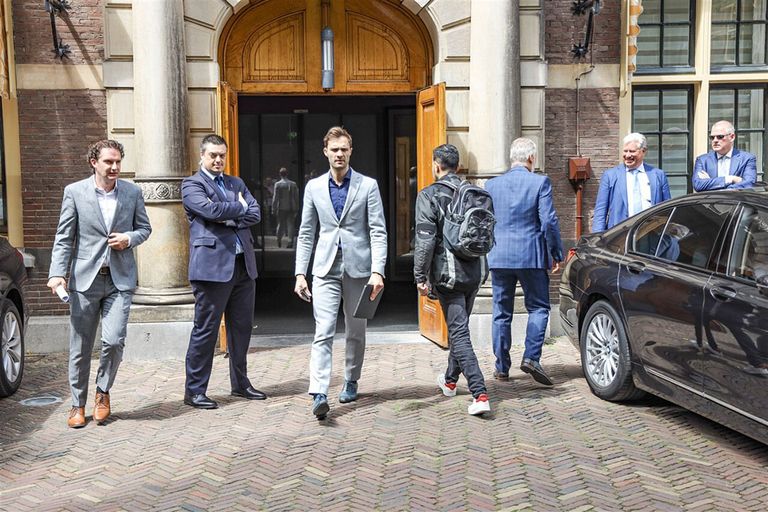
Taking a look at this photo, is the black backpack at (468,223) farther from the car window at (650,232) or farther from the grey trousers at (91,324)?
the grey trousers at (91,324)

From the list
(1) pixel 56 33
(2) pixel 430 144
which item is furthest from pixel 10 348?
(2) pixel 430 144

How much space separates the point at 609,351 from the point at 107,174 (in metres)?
3.76

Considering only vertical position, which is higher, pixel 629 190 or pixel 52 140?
pixel 52 140

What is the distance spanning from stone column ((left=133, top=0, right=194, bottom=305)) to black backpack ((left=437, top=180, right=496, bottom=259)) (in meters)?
3.51

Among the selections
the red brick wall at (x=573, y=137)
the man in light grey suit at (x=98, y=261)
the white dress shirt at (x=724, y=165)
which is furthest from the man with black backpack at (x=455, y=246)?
the red brick wall at (x=573, y=137)

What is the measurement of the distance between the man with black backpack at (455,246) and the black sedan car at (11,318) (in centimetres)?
326

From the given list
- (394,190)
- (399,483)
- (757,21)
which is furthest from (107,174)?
(394,190)

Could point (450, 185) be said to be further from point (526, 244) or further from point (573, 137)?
point (573, 137)

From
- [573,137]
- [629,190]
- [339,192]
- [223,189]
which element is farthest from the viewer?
[573,137]

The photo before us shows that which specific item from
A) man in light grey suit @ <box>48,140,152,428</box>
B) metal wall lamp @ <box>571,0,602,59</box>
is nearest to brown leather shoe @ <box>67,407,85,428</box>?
man in light grey suit @ <box>48,140,152,428</box>

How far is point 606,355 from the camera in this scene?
7.18 metres

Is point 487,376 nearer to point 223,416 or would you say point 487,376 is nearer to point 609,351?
point 609,351

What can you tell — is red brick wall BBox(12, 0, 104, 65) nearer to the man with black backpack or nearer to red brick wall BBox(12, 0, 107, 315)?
red brick wall BBox(12, 0, 107, 315)

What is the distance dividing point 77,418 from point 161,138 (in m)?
3.36
